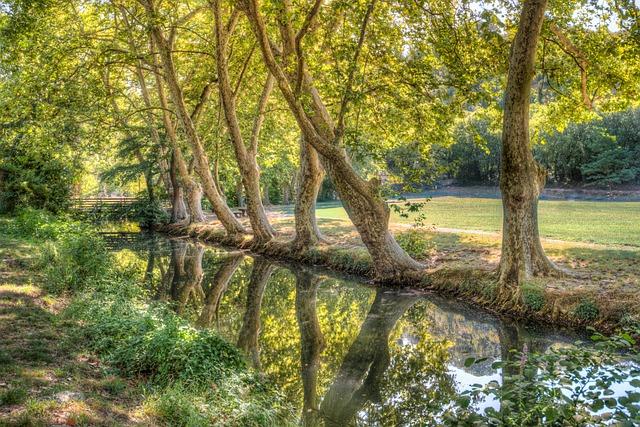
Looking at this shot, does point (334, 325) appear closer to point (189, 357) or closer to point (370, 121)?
point (189, 357)

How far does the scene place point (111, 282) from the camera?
10.2m

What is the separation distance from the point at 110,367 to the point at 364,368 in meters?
3.92

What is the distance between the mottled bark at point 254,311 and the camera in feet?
28.3

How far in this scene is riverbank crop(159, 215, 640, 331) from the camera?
9179mm

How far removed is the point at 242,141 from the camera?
60.5 ft

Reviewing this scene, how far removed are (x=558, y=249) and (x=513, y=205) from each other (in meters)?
4.56

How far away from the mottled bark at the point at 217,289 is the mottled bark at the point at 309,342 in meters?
1.96

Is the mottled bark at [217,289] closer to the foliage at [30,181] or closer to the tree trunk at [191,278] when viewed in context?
the tree trunk at [191,278]

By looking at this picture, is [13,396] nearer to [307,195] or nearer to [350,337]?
→ [350,337]

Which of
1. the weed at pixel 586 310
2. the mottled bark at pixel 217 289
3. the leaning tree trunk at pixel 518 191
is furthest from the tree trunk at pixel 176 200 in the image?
the weed at pixel 586 310

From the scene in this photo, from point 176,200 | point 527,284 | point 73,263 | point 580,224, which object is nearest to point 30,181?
point 176,200

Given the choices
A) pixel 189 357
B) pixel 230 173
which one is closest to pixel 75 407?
pixel 189 357

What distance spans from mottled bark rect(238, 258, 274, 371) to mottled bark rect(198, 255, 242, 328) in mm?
704

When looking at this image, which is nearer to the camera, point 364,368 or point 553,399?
point 553,399
